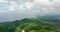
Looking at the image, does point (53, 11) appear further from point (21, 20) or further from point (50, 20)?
point (21, 20)

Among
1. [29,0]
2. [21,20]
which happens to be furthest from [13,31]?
[29,0]

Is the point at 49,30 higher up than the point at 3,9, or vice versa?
the point at 3,9

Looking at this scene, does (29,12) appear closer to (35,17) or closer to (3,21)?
(35,17)

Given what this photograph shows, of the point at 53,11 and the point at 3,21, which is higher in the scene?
the point at 53,11

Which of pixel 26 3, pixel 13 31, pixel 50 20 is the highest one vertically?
pixel 26 3

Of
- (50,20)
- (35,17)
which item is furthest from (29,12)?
(50,20)
